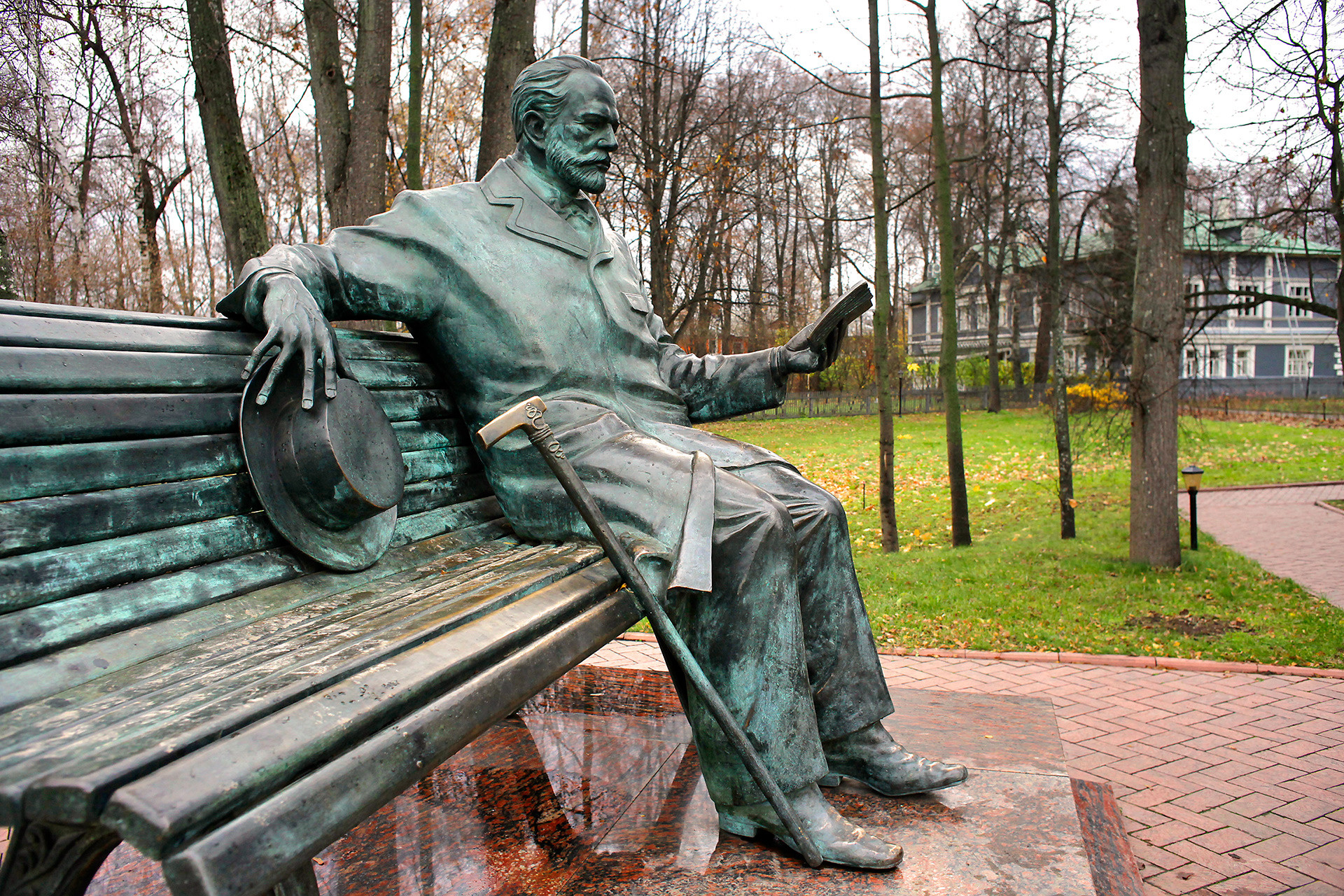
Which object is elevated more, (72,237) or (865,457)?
(72,237)

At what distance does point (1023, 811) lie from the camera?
2486 mm

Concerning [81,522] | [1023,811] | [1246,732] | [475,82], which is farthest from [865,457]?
[81,522]

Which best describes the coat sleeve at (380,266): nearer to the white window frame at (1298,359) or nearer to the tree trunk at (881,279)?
the tree trunk at (881,279)

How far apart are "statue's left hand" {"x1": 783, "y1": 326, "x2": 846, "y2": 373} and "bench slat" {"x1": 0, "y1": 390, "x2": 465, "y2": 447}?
4.98ft

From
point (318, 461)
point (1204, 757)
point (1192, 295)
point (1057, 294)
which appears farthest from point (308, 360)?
point (1057, 294)

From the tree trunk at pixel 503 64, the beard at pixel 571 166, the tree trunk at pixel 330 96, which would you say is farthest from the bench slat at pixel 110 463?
the tree trunk at pixel 330 96

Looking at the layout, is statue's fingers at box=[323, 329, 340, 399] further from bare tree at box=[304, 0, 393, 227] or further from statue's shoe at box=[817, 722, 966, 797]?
bare tree at box=[304, 0, 393, 227]

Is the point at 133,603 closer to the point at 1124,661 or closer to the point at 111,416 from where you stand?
the point at 111,416

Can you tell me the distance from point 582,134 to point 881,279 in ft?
18.8

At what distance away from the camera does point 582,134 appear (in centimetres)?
276

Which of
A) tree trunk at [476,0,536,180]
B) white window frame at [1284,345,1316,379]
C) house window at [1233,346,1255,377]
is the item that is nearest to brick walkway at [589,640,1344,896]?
tree trunk at [476,0,536,180]

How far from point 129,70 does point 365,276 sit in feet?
44.1

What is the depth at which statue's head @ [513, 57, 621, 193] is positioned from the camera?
2723mm

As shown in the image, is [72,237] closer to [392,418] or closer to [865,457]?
[865,457]
